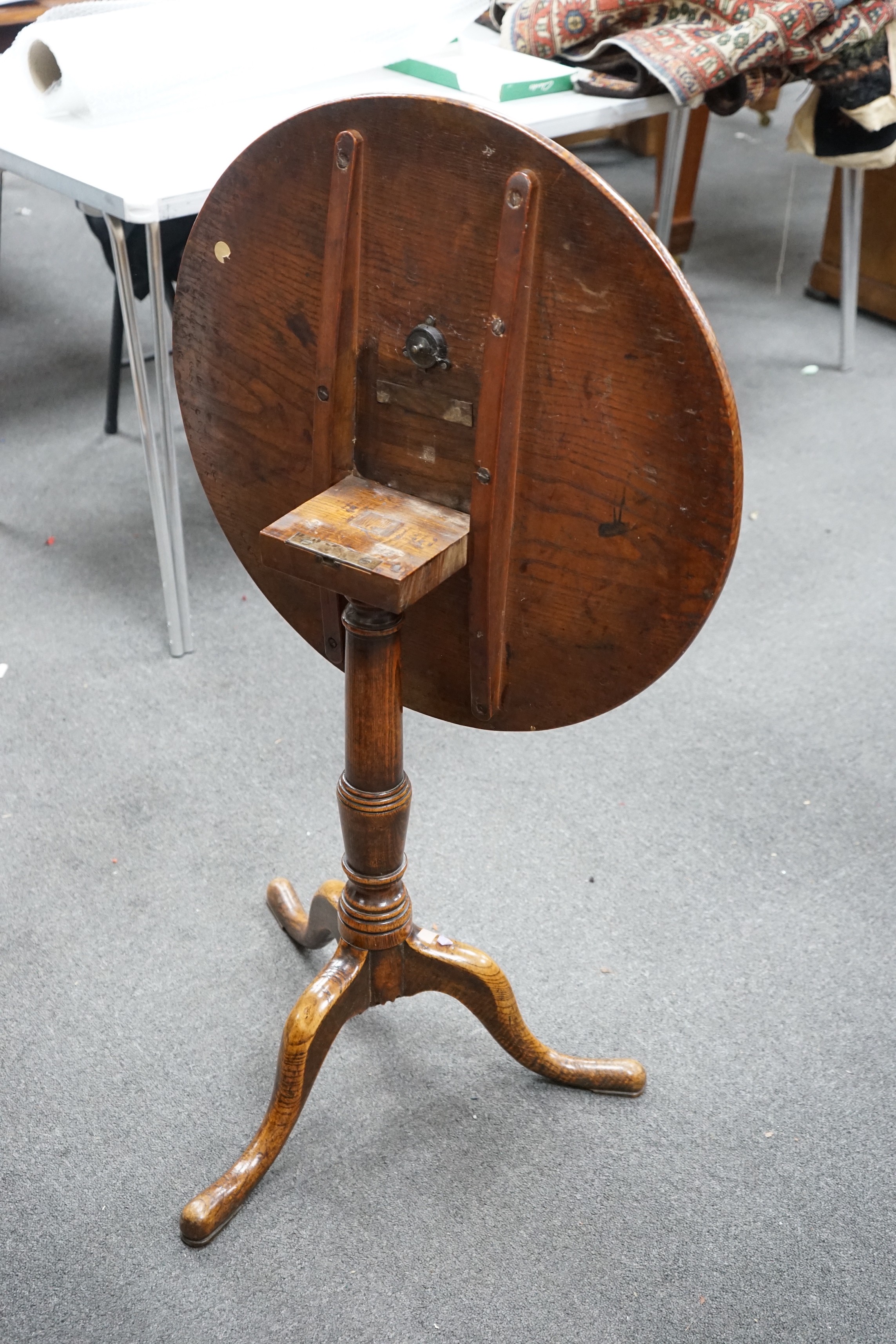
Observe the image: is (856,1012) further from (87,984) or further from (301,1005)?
(87,984)

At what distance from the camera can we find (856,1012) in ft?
5.13

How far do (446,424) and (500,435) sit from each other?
0.21 ft

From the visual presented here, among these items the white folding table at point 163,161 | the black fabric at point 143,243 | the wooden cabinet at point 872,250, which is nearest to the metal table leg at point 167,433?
the white folding table at point 163,161

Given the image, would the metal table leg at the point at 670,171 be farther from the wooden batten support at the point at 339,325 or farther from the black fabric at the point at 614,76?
the wooden batten support at the point at 339,325

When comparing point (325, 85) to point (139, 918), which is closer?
point (139, 918)

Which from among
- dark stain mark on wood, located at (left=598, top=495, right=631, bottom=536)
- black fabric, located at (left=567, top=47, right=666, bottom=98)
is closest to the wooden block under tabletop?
dark stain mark on wood, located at (left=598, top=495, right=631, bottom=536)

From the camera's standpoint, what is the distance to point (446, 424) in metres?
1.03

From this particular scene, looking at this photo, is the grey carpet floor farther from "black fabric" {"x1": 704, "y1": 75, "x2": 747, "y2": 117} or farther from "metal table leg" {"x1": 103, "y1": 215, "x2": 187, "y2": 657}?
"black fabric" {"x1": 704, "y1": 75, "x2": 747, "y2": 117}

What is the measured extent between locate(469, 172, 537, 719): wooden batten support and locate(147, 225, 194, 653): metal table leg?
911mm

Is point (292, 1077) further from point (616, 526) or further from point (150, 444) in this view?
point (150, 444)

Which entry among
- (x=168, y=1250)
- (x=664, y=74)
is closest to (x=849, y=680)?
(x=664, y=74)

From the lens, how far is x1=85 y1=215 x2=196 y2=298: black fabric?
89.6 inches

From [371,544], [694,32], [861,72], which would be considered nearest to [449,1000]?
[371,544]

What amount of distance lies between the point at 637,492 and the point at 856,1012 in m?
0.90
